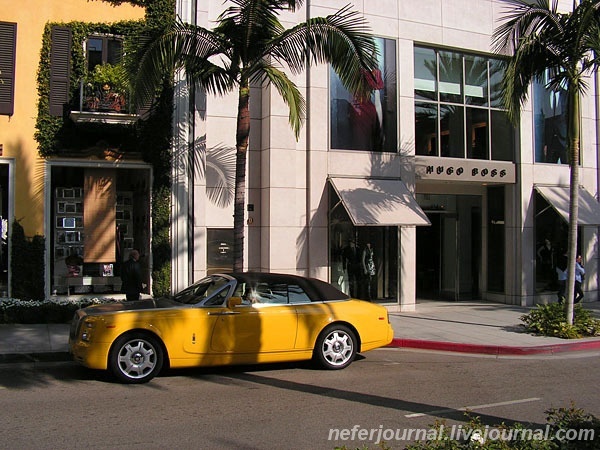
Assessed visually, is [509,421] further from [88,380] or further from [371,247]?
[371,247]

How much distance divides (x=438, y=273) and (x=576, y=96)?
7966 millimetres

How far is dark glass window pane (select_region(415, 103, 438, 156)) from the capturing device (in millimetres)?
16625

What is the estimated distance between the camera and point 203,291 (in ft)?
29.2

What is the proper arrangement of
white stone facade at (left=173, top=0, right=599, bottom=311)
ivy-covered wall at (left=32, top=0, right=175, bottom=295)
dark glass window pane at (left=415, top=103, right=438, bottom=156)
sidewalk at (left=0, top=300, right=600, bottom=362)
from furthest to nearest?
dark glass window pane at (left=415, top=103, right=438, bottom=156)
white stone facade at (left=173, top=0, right=599, bottom=311)
ivy-covered wall at (left=32, top=0, right=175, bottom=295)
sidewalk at (left=0, top=300, right=600, bottom=362)

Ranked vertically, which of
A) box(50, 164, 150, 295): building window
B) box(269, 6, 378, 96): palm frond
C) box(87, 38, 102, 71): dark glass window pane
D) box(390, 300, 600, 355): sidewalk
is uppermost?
box(87, 38, 102, 71): dark glass window pane

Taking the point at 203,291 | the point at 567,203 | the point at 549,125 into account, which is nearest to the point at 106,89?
the point at 203,291

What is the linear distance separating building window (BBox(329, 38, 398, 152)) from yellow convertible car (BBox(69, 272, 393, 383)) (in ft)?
22.7

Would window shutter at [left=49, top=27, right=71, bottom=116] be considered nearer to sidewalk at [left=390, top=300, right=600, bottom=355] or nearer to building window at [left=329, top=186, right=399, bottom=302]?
building window at [left=329, top=186, right=399, bottom=302]

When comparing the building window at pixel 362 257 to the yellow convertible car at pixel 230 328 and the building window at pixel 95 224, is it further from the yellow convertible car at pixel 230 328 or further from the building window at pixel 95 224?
the yellow convertible car at pixel 230 328

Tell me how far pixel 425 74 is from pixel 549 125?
471 centimetres

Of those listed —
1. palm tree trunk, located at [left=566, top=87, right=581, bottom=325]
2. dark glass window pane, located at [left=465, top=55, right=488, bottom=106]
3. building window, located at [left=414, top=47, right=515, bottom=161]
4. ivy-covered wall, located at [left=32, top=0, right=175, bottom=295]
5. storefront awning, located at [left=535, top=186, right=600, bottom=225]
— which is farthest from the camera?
dark glass window pane, located at [left=465, top=55, right=488, bottom=106]

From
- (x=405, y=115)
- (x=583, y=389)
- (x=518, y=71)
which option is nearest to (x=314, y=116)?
(x=405, y=115)

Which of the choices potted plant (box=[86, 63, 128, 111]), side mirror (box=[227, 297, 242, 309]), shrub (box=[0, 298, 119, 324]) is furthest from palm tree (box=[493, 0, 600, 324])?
shrub (box=[0, 298, 119, 324])

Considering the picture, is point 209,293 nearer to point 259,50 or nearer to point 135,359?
point 135,359
